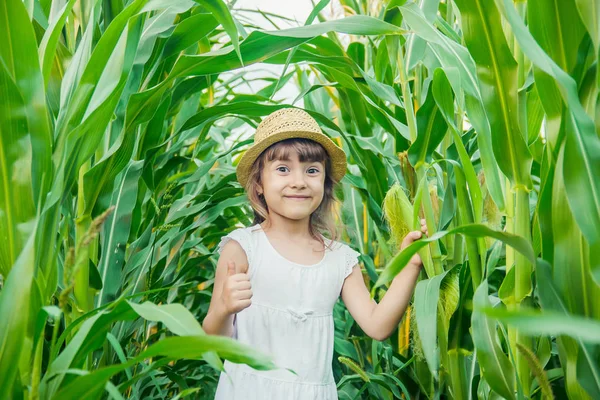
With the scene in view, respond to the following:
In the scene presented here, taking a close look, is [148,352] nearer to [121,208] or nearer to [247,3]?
[121,208]

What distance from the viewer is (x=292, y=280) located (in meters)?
1.28

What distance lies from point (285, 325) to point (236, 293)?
24cm

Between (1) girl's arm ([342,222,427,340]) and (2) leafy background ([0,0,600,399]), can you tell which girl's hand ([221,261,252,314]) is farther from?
(1) girl's arm ([342,222,427,340])

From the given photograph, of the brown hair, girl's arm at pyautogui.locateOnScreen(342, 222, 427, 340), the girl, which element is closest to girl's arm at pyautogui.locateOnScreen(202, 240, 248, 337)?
the girl

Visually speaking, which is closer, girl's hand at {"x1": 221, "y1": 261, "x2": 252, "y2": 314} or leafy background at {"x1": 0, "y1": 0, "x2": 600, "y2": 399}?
leafy background at {"x1": 0, "y1": 0, "x2": 600, "y2": 399}

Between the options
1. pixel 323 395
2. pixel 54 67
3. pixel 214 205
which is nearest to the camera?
pixel 54 67

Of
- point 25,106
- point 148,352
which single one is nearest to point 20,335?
point 148,352

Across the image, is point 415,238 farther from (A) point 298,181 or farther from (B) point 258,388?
(B) point 258,388

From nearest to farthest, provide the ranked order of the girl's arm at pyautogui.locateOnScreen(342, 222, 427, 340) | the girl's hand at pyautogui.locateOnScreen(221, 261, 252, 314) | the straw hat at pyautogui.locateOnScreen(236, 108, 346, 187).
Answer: the girl's hand at pyautogui.locateOnScreen(221, 261, 252, 314) < the girl's arm at pyautogui.locateOnScreen(342, 222, 427, 340) < the straw hat at pyautogui.locateOnScreen(236, 108, 346, 187)

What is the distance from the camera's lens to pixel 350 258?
136cm

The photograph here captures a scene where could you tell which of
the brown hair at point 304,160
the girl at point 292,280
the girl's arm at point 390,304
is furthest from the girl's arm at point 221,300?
the girl's arm at point 390,304

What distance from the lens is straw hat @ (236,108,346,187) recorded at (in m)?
1.29

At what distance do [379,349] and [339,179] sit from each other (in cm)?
38

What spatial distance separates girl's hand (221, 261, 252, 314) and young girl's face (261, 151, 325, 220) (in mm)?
242
